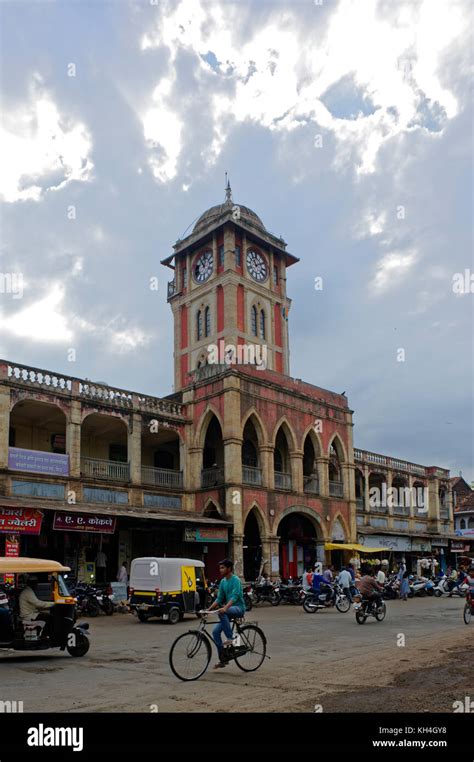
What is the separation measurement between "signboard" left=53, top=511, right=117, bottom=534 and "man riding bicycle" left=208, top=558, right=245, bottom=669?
1292 centimetres

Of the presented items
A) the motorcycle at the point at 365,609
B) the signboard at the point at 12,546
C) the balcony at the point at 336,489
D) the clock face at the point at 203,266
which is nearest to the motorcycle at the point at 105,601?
the signboard at the point at 12,546

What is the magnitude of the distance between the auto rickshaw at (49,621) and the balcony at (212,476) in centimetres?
1718

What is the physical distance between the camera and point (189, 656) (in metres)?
8.84

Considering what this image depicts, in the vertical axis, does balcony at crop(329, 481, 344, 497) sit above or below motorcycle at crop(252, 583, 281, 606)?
above

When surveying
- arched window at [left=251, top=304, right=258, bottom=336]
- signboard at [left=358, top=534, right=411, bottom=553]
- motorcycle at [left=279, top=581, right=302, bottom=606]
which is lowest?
motorcycle at [left=279, top=581, right=302, bottom=606]

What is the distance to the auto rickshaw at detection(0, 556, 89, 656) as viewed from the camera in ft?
35.6

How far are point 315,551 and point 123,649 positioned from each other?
21.2 metres

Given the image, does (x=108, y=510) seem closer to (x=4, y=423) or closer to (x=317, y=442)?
(x=4, y=423)

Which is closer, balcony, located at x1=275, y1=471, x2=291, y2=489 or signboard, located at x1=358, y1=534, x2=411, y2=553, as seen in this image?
balcony, located at x1=275, y1=471, x2=291, y2=489

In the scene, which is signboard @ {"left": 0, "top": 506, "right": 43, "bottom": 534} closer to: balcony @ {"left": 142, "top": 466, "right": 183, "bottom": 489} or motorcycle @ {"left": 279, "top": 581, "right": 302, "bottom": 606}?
balcony @ {"left": 142, "top": 466, "right": 183, "bottom": 489}

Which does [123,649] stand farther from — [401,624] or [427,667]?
[401,624]

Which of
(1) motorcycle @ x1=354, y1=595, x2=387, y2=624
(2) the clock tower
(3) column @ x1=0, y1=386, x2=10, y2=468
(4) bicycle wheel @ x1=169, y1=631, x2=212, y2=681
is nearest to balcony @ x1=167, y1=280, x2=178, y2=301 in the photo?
(2) the clock tower
